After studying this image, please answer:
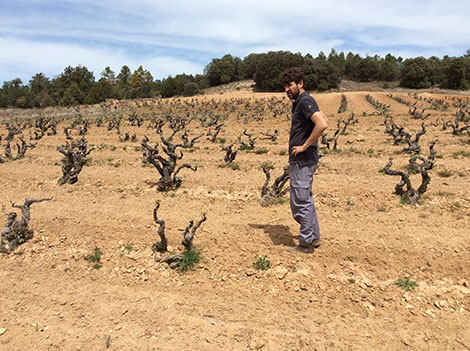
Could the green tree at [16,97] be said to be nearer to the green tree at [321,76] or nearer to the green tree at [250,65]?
the green tree at [250,65]

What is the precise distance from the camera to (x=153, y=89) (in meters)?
87.5

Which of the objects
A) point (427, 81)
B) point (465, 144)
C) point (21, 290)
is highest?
point (427, 81)

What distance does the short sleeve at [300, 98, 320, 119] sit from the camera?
455cm

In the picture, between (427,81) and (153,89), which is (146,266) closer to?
(427,81)

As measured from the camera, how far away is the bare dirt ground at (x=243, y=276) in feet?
12.7

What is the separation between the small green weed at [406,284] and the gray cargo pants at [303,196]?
1.34 meters

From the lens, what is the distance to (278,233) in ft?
20.0

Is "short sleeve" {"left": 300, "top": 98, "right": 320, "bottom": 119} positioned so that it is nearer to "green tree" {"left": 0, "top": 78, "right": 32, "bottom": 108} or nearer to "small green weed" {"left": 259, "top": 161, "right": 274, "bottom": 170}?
"small green weed" {"left": 259, "top": 161, "right": 274, "bottom": 170}

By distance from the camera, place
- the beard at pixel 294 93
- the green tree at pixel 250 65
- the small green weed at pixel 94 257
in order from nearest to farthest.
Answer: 1. the beard at pixel 294 93
2. the small green weed at pixel 94 257
3. the green tree at pixel 250 65

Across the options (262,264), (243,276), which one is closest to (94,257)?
(243,276)

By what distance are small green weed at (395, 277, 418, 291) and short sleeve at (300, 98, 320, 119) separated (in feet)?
8.58

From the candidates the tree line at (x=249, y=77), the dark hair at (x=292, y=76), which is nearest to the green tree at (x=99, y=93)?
the tree line at (x=249, y=77)

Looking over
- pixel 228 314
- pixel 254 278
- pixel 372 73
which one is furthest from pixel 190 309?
pixel 372 73

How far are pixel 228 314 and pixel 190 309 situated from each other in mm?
510
